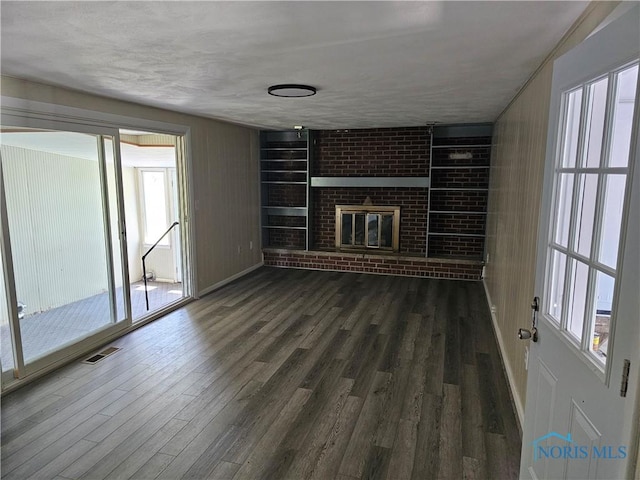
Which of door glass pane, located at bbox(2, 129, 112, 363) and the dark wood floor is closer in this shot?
the dark wood floor

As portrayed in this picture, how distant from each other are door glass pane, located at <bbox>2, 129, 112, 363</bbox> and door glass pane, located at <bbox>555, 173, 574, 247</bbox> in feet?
11.2

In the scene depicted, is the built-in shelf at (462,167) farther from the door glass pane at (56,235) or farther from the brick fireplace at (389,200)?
the door glass pane at (56,235)

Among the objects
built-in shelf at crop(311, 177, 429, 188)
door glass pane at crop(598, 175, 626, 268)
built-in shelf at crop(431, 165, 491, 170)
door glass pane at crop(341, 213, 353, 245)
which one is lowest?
door glass pane at crop(341, 213, 353, 245)

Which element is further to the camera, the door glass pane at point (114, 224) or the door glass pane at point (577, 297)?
the door glass pane at point (114, 224)

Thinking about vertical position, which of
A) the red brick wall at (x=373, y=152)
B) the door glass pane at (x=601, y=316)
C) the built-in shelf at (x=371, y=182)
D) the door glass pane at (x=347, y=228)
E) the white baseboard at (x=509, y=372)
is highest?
the red brick wall at (x=373, y=152)

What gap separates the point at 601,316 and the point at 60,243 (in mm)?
3724

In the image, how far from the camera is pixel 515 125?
133 inches

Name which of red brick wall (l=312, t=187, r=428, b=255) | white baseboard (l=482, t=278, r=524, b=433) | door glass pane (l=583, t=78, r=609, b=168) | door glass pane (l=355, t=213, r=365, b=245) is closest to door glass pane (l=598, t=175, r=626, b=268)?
door glass pane (l=583, t=78, r=609, b=168)

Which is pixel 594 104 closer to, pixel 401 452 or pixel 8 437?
pixel 401 452

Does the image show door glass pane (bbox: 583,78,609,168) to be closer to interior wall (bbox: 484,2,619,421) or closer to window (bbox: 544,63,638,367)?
window (bbox: 544,63,638,367)

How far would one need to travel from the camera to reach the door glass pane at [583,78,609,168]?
1259 mm

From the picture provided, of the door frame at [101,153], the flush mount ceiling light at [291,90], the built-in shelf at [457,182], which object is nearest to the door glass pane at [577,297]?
the flush mount ceiling light at [291,90]

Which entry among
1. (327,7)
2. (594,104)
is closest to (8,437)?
(327,7)

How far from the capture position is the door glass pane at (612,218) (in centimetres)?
116
